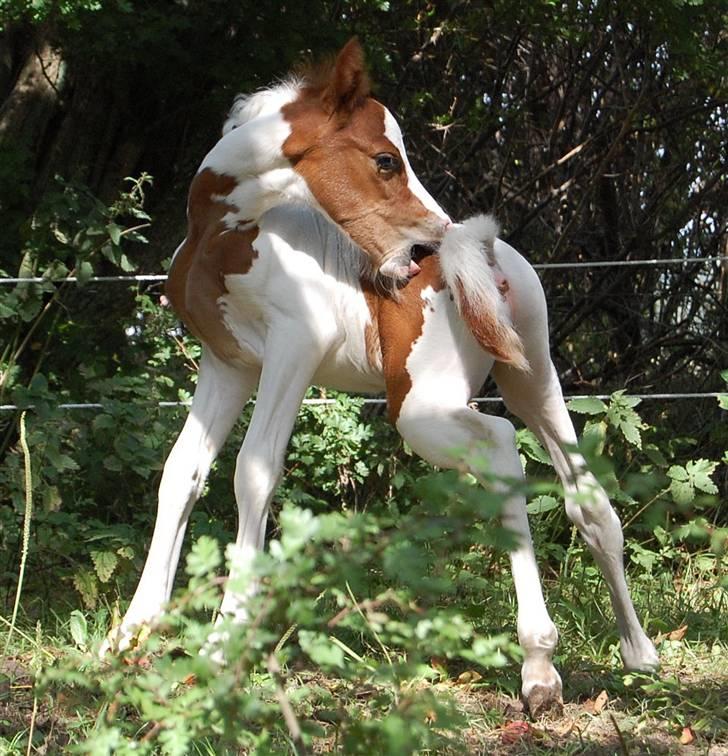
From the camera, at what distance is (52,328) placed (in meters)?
5.66

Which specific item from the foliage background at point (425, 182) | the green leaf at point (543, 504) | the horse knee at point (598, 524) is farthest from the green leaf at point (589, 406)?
the horse knee at point (598, 524)

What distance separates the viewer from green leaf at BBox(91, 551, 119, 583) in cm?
449

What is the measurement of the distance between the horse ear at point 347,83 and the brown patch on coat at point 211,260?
0.43 metres

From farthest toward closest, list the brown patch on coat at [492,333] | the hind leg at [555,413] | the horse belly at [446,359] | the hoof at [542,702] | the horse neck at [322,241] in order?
the horse neck at [322,241]
the hind leg at [555,413]
the horse belly at [446,359]
the brown patch on coat at [492,333]
the hoof at [542,702]

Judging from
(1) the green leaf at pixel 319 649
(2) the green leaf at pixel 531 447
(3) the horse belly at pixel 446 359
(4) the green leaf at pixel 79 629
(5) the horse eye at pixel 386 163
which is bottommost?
(4) the green leaf at pixel 79 629

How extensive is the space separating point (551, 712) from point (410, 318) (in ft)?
4.06

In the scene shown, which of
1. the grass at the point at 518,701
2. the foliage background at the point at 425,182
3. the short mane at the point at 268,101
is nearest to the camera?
the grass at the point at 518,701

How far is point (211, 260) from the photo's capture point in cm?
392

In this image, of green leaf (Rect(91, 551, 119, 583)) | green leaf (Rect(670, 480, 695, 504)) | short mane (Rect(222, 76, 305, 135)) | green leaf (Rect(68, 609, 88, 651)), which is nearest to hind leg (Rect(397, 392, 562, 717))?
short mane (Rect(222, 76, 305, 135))

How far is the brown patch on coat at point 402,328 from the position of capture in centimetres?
362

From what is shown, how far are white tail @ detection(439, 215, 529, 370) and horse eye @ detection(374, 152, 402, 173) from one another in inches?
13.7

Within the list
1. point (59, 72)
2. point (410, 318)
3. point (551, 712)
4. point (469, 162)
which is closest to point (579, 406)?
point (410, 318)

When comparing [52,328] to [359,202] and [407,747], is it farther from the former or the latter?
[407,747]

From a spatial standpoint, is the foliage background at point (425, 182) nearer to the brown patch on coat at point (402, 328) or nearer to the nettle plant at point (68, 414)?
the nettle plant at point (68, 414)
